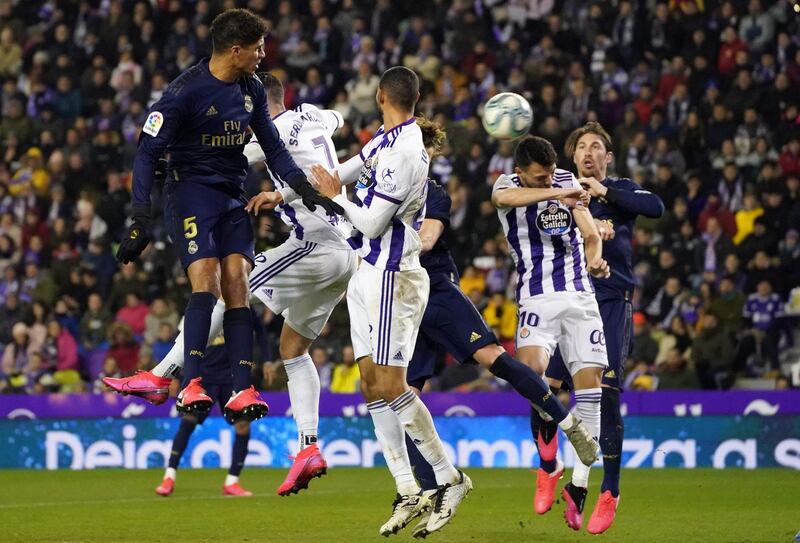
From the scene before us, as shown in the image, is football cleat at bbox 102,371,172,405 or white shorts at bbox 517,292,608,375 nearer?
football cleat at bbox 102,371,172,405

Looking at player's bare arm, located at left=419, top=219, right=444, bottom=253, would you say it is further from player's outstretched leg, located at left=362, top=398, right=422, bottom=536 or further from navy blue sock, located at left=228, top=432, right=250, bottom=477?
navy blue sock, located at left=228, top=432, right=250, bottom=477

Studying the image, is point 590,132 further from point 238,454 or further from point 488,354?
point 238,454

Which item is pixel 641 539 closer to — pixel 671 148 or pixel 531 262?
pixel 531 262

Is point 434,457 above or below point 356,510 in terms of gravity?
above

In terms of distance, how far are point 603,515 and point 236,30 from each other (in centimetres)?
401

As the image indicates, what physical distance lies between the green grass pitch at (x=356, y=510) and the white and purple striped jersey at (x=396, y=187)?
6.15 feet

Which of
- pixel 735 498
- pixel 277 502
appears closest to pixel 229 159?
pixel 277 502

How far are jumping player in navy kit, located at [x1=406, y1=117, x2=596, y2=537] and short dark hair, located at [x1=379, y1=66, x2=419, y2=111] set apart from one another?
30.3 inches

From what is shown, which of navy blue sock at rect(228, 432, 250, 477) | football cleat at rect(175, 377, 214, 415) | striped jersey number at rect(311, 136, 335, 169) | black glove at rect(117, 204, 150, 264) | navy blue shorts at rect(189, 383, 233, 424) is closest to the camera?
black glove at rect(117, 204, 150, 264)

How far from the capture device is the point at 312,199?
28.6 ft

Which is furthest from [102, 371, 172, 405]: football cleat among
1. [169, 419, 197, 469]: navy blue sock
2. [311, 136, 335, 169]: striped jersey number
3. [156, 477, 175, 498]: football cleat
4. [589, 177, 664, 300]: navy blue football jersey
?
[169, 419, 197, 469]: navy blue sock

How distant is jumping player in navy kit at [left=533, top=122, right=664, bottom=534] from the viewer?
32.9 ft

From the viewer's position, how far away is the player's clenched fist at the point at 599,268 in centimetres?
976

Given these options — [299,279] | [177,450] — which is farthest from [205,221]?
[177,450]
